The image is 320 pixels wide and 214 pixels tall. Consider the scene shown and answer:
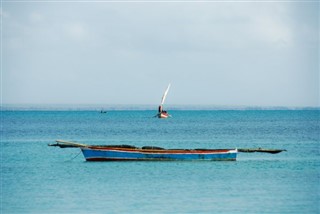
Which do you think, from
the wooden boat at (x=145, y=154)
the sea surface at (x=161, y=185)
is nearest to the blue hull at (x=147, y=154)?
the wooden boat at (x=145, y=154)

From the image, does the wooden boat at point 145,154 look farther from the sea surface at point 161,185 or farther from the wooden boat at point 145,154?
the sea surface at point 161,185

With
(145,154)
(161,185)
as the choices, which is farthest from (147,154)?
(161,185)

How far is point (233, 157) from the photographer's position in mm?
42812

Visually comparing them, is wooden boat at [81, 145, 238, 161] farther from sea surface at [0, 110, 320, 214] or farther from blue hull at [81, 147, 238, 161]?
sea surface at [0, 110, 320, 214]

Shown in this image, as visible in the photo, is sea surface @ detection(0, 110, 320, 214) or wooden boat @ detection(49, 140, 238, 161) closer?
sea surface @ detection(0, 110, 320, 214)

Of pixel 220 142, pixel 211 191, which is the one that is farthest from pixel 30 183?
pixel 220 142

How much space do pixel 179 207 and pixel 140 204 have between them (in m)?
1.74

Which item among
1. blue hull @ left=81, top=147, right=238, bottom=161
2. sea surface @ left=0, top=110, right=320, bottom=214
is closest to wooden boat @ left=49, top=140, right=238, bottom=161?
blue hull @ left=81, top=147, right=238, bottom=161

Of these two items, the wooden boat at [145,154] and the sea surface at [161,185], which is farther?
the wooden boat at [145,154]

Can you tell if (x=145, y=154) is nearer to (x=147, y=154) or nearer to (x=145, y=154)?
(x=145, y=154)

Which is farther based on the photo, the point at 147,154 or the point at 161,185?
the point at 147,154

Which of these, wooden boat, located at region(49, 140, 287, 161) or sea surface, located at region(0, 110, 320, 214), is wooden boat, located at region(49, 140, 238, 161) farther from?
sea surface, located at region(0, 110, 320, 214)

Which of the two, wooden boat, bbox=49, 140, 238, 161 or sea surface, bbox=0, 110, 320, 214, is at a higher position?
wooden boat, bbox=49, 140, 238, 161

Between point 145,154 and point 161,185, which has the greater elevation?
point 145,154
